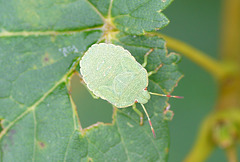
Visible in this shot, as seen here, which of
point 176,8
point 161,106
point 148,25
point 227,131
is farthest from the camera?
point 176,8

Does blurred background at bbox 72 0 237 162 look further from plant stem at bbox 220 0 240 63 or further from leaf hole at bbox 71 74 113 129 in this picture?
leaf hole at bbox 71 74 113 129

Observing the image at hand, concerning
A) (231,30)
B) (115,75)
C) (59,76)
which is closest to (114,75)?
A: (115,75)

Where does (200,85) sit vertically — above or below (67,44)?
below

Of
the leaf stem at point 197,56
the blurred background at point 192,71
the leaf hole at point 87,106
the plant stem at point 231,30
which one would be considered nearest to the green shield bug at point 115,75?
the leaf hole at point 87,106

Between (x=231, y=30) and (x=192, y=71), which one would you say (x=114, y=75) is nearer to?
(x=231, y=30)

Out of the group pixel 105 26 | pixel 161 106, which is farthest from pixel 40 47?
pixel 161 106

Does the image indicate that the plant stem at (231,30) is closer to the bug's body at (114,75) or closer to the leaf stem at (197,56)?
the leaf stem at (197,56)

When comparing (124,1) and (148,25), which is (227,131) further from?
(124,1)
